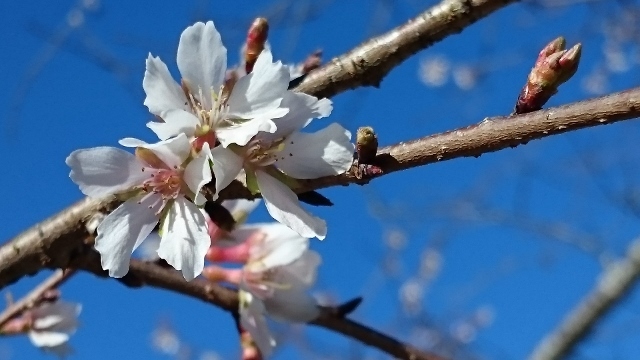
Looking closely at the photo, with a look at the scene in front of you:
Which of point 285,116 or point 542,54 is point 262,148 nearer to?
point 285,116

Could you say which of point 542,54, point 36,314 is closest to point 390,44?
point 542,54

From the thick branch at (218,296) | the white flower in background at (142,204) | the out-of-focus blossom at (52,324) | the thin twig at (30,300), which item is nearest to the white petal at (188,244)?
the white flower in background at (142,204)

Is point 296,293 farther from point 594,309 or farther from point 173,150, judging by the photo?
point 594,309

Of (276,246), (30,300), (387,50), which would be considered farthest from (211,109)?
(30,300)

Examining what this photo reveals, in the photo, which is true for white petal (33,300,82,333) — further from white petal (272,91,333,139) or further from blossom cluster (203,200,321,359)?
white petal (272,91,333,139)

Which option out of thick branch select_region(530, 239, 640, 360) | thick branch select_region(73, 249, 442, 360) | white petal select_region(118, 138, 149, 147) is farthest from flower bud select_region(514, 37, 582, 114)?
thick branch select_region(530, 239, 640, 360)

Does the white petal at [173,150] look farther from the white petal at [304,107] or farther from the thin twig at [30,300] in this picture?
the thin twig at [30,300]
